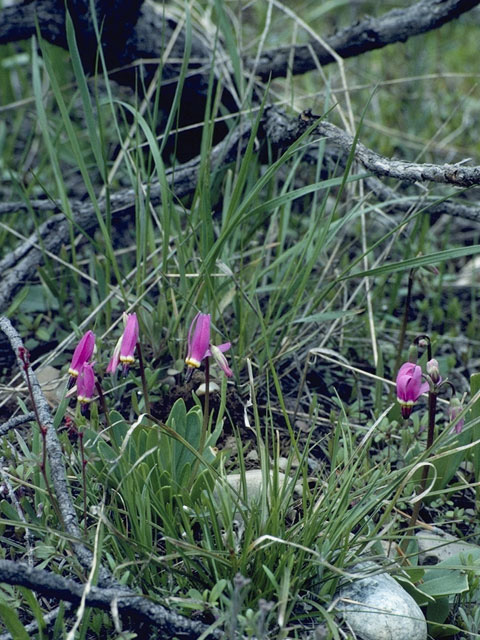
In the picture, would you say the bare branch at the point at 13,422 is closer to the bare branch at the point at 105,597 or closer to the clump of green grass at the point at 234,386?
the clump of green grass at the point at 234,386

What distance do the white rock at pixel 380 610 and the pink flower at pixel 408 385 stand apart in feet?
1.36

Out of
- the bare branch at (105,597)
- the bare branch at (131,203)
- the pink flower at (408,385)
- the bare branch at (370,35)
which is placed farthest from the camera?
the bare branch at (370,35)

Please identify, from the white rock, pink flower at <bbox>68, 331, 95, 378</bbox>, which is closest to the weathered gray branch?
pink flower at <bbox>68, 331, 95, 378</bbox>

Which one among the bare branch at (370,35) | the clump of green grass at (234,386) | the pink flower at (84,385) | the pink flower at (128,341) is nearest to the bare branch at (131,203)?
the clump of green grass at (234,386)

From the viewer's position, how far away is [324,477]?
1971 mm

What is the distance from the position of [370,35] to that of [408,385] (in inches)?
65.7

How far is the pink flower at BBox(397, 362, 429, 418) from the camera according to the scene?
1787mm

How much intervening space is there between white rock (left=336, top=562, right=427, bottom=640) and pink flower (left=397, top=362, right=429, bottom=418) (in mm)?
413

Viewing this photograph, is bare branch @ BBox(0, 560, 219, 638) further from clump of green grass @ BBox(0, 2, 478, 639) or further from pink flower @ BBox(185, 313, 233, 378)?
pink flower @ BBox(185, 313, 233, 378)

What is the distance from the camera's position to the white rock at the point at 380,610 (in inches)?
59.4

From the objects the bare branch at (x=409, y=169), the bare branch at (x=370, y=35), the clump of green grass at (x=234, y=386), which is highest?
the bare branch at (x=370, y=35)

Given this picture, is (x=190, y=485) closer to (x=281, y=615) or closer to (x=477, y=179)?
(x=281, y=615)

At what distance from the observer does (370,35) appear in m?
2.86

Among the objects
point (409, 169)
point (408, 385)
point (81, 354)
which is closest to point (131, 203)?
point (81, 354)
